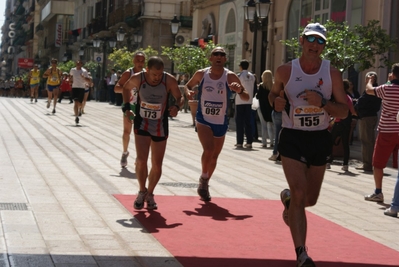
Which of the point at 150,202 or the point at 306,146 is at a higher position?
the point at 306,146

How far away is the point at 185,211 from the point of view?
9.88 meters

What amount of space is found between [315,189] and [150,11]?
46345mm

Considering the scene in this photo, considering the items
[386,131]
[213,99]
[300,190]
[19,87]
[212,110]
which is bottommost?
[19,87]

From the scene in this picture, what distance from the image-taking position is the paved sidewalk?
24.2 feet

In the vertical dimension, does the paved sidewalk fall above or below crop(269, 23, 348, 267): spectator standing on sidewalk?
below

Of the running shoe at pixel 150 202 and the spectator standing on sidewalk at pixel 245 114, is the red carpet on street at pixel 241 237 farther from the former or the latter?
the spectator standing on sidewalk at pixel 245 114

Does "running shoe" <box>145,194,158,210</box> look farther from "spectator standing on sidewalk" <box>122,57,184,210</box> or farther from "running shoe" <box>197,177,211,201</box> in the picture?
"running shoe" <box>197,177,211,201</box>

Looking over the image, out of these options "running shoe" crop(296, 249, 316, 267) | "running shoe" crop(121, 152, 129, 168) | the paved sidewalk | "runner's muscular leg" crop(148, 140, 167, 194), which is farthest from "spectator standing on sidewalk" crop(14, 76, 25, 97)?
"running shoe" crop(296, 249, 316, 267)

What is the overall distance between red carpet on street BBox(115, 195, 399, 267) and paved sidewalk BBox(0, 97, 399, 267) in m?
0.18

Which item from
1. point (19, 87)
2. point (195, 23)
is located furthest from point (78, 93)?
point (19, 87)

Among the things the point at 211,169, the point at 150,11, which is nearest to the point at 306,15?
the point at 211,169

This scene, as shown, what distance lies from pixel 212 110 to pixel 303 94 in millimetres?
3726

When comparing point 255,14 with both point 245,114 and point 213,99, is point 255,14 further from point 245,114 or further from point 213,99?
point 213,99

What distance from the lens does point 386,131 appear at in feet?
38.9
